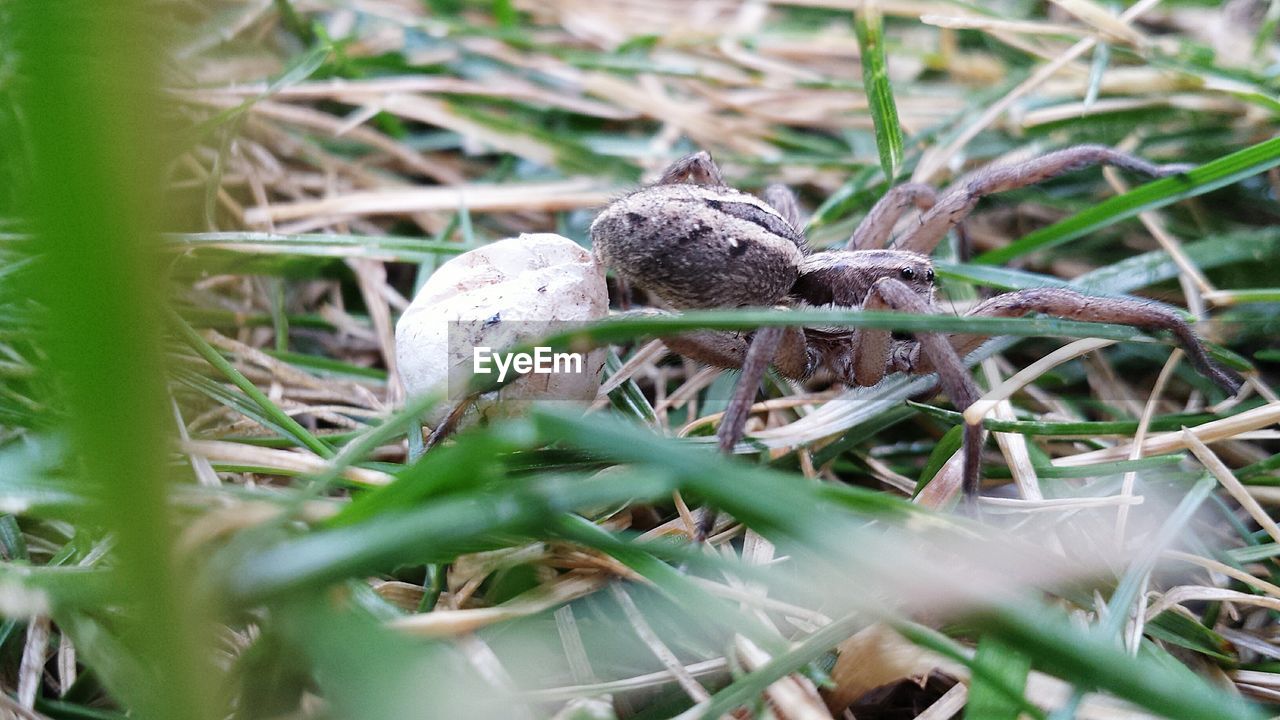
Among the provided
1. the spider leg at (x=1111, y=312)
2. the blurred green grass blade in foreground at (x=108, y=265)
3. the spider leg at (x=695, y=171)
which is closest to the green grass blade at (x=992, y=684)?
the spider leg at (x=1111, y=312)

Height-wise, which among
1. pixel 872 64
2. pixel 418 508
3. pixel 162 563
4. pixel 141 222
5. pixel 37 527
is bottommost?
pixel 37 527

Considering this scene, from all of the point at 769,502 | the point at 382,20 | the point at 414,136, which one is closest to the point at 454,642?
the point at 769,502

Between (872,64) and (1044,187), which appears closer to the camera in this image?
(872,64)

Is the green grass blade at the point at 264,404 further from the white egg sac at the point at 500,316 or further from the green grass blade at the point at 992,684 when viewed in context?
the green grass blade at the point at 992,684

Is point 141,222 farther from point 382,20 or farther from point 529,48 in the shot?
point 382,20

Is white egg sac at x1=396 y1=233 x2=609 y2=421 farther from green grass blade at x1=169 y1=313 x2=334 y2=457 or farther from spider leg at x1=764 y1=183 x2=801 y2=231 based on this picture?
spider leg at x1=764 y1=183 x2=801 y2=231
